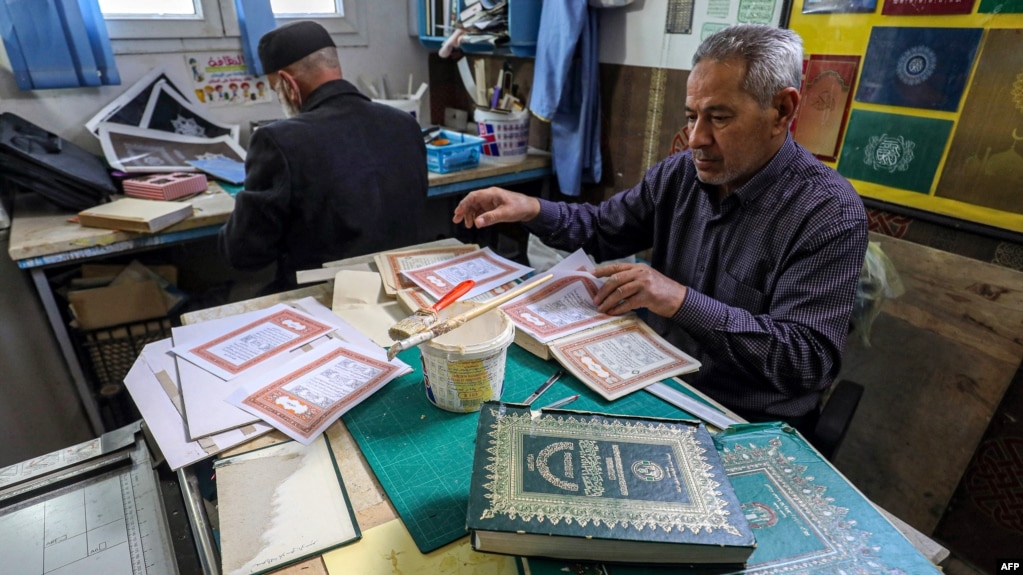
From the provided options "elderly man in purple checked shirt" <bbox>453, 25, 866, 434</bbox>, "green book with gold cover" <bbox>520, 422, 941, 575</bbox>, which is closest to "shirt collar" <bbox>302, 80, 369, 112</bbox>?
"elderly man in purple checked shirt" <bbox>453, 25, 866, 434</bbox>

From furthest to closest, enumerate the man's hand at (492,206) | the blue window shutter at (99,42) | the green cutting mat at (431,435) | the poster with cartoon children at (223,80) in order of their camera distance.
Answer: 1. the poster with cartoon children at (223,80)
2. the blue window shutter at (99,42)
3. the man's hand at (492,206)
4. the green cutting mat at (431,435)

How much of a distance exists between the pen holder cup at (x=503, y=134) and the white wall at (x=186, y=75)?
73 centimetres

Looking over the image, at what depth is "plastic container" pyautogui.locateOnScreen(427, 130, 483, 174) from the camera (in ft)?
7.32

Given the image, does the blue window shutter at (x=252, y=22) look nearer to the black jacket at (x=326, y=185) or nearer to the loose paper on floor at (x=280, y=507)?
the black jacket at (x=326, y=185)

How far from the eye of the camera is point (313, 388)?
0.91 meters

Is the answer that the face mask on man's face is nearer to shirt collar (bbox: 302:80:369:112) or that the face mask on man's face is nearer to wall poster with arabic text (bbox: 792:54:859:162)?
shirt collar (bbox: 302:80:369:112)

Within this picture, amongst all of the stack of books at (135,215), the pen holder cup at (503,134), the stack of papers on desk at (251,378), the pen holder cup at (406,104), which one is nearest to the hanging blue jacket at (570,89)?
the pen holder cup at (503,134)

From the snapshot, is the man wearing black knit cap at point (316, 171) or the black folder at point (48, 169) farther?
the black folder at point (48, 169)

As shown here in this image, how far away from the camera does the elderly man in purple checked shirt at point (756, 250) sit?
1.03m

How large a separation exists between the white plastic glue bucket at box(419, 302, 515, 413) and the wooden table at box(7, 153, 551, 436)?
1.29 meters

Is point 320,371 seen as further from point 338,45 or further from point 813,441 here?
point 338,45

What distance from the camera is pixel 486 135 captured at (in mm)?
2408

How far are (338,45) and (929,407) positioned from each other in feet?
9.11

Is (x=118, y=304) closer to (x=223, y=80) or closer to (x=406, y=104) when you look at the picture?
(x=223, y=80)
